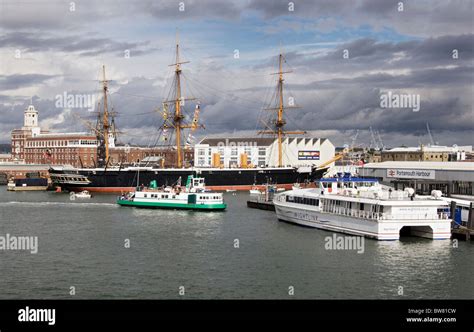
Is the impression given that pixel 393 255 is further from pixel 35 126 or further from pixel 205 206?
pixel 35 126

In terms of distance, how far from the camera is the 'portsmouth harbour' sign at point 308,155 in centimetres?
14000

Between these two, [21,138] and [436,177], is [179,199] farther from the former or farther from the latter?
[21,138]

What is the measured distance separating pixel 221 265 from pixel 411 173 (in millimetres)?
39272

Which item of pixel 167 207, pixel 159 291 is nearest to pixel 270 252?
pixel 159 291

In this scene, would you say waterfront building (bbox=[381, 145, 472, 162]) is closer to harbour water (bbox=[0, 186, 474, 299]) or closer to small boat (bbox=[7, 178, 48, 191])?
small boat (bbox=[7, 178, 48, 191])

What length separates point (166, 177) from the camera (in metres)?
96.2

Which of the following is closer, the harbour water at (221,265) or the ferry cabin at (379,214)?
the harbour water at (221,265)

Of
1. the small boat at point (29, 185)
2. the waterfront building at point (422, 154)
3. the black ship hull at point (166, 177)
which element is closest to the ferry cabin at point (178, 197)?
the black ship hull at point (166, 177)

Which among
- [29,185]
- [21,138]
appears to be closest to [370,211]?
[29,185]

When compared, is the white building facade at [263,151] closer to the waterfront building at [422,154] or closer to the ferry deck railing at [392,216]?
the waterfront building at [422,154]

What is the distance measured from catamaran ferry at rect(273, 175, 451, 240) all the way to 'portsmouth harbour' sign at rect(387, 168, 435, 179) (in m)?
18.7

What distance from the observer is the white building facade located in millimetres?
138625

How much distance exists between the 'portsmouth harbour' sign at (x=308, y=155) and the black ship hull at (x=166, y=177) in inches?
1342
